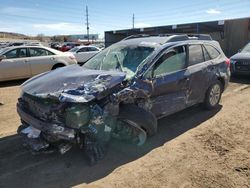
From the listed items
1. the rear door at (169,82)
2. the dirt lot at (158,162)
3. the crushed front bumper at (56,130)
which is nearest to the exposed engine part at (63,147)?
the crushed front bumper at (56,130)

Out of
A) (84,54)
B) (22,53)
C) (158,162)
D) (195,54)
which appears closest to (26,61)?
(22,53)

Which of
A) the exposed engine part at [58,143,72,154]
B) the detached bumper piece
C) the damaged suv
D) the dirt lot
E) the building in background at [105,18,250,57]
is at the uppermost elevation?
the building in background at [105,18,250,57]

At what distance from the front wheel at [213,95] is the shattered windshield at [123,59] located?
2.03 m

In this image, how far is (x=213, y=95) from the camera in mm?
6344

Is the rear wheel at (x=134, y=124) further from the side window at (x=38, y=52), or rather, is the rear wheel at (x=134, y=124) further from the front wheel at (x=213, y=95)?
the side window at (x=38, y=52)

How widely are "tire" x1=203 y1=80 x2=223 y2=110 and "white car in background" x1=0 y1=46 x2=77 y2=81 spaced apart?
22.8 ft

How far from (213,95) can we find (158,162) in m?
2.97

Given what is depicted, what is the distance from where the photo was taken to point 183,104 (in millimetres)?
5418

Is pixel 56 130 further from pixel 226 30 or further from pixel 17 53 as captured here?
pixel 226 30

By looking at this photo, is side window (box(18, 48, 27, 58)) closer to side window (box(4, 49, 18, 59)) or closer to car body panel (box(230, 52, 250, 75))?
side window (box(4, 49, 18, 59))

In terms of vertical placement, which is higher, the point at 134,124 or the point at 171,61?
the point at 171,61

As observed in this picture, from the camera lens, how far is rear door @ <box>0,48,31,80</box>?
10.2 meters

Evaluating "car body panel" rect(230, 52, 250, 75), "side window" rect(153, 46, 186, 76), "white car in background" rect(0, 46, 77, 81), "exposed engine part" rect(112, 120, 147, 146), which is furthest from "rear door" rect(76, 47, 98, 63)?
"exposed engine part" rect(112, 120, 147, 146)

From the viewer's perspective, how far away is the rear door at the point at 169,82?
4734mm
